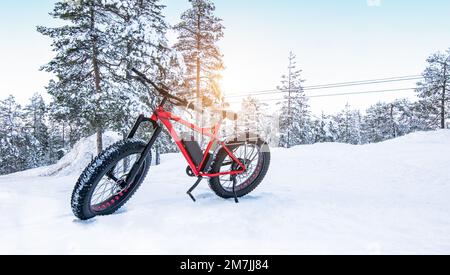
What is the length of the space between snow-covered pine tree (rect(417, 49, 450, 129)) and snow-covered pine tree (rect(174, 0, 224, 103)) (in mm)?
27409

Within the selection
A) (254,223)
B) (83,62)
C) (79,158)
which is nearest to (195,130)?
(254,223)

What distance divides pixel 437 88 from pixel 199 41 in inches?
1235

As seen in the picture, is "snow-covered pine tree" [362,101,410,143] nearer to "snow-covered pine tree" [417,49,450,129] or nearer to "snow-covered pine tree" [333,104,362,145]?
"snow-covered pine tree" [333,104,362,145]

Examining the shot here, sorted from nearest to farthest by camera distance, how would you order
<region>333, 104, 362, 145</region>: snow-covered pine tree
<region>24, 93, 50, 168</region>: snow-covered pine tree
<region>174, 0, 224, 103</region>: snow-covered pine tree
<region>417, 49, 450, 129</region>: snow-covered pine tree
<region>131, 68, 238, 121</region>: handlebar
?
1. <region>131, 68, 238, 121</region>: handlebar
2. <region>174, 0, 224, 103</region>: snow-covered pine tree
3. <region>417, 49, 450, 129</region>: snow-covered pine tree
4. <region>24, 93, 50, 168</region>: snow-covered pine tree
5. <region>333, 104, 362, 145</region>: snow-covered pine tree

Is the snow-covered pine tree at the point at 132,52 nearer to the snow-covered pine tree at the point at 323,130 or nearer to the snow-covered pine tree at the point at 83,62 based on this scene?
the snow-covered pine tree at the point at 83,62

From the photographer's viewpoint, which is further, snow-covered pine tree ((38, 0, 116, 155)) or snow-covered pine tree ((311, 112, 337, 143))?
snow-covered pine tree ((311, 112, 337, 143))

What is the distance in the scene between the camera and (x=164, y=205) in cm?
293

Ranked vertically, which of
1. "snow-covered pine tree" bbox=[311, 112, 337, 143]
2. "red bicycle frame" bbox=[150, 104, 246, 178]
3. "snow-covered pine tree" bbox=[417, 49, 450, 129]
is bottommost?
"red bicycle frame" bbox=[150, 104, 246, 178]

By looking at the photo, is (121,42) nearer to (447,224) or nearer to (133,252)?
(133,252)

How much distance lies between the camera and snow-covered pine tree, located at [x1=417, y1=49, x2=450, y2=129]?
3141 centimetres

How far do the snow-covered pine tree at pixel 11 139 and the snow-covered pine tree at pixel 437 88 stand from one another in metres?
52.6

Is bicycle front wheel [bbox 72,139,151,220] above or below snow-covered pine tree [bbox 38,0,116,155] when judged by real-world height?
below

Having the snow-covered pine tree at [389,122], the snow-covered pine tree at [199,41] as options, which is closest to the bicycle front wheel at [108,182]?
the snow-covered pine tree at [199,41]

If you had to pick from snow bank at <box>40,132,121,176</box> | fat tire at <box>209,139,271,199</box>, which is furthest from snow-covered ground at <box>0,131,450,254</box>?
snow bank at <box>40,132,121,176</box>
